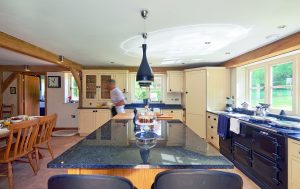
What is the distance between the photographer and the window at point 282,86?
326 centimetres

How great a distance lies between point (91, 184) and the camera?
0.80 m

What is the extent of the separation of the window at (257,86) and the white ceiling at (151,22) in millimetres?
945

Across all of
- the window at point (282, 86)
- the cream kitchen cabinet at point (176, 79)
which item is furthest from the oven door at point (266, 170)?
the cream kitchen cabinet at point (176, 79)

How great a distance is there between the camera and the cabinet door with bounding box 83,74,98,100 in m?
5.80

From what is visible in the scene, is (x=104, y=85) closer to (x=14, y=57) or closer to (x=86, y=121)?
(x=86, y=121)

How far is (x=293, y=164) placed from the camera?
2.11m

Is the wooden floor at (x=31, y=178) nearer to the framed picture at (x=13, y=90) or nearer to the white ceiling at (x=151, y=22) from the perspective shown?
the white ceiling at (x=151, y=22)

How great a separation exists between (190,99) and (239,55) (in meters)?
1.72

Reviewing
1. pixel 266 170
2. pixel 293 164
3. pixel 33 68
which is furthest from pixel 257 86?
pixel 33 68

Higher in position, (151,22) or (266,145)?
(151,22)

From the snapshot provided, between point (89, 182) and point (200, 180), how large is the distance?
474 mm

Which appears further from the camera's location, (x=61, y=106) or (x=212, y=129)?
(x=61, y=106)

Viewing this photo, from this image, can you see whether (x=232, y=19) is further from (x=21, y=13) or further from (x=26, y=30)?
(x=26, y=30)


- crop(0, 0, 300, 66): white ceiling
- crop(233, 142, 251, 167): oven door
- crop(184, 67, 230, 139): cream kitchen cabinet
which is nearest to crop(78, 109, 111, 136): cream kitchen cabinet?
crop(0, 0, 300, 66): white ceiling
